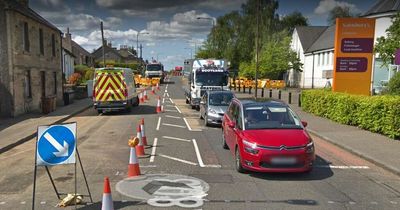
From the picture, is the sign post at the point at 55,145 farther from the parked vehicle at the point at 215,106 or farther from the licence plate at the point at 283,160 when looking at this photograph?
the parked vehicle at the point at 215,106

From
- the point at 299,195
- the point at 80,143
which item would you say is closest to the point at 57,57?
the point at 80,143

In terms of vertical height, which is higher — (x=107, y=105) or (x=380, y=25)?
(x=380, y=25)

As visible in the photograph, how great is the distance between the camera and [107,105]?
21.5 m

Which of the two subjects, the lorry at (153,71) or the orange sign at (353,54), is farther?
the lorry at (153,71)

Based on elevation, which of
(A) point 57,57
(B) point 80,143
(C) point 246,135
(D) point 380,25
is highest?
(D) point 380,25

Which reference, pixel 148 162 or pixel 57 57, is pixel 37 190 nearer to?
pixel 148 162

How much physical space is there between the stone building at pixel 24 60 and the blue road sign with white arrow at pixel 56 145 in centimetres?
1478

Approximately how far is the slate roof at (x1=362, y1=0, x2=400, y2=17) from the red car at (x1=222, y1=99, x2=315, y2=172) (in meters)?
29.3

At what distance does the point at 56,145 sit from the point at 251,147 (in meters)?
3.97

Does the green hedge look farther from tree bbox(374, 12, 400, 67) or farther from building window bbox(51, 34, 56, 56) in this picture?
building window bbox(51, 34, 56, 56)

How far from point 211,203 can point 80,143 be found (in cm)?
734

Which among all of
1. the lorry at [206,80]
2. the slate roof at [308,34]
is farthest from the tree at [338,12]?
the lorry at [206,80]

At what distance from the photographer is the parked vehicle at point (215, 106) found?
16297 mm

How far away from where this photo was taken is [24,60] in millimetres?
21594
